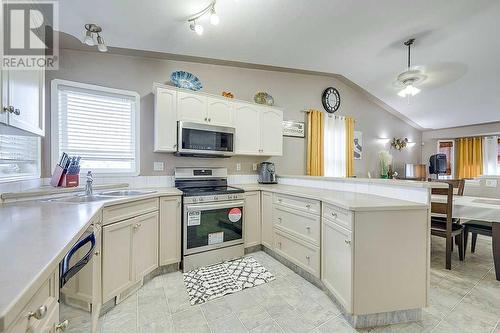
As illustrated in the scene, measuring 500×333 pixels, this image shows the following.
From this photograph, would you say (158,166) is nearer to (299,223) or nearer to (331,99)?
(299,223)

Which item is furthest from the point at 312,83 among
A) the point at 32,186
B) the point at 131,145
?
the point at 32,186

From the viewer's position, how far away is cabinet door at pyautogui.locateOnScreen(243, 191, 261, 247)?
2.80m

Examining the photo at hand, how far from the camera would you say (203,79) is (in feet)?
10.3

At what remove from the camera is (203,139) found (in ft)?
9.02

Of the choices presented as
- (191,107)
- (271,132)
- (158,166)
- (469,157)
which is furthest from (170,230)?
(469,157)

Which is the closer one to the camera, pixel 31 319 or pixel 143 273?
pixel 31 319

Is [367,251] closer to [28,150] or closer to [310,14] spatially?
[310,14]

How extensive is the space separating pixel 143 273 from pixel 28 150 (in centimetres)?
158

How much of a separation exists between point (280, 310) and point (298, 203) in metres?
0.99

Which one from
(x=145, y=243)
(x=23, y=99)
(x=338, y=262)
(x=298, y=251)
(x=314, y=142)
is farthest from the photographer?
(x=314, y=142)

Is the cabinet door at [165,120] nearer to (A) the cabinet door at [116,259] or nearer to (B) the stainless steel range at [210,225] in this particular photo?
(B) the stainless steel range at [210,225]

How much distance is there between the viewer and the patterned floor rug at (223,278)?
6.46 feet

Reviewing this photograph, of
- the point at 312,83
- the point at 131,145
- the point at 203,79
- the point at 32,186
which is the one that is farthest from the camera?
the point at 312,83

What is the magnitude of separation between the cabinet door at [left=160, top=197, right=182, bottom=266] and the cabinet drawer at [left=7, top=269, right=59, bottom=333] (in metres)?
1.52
